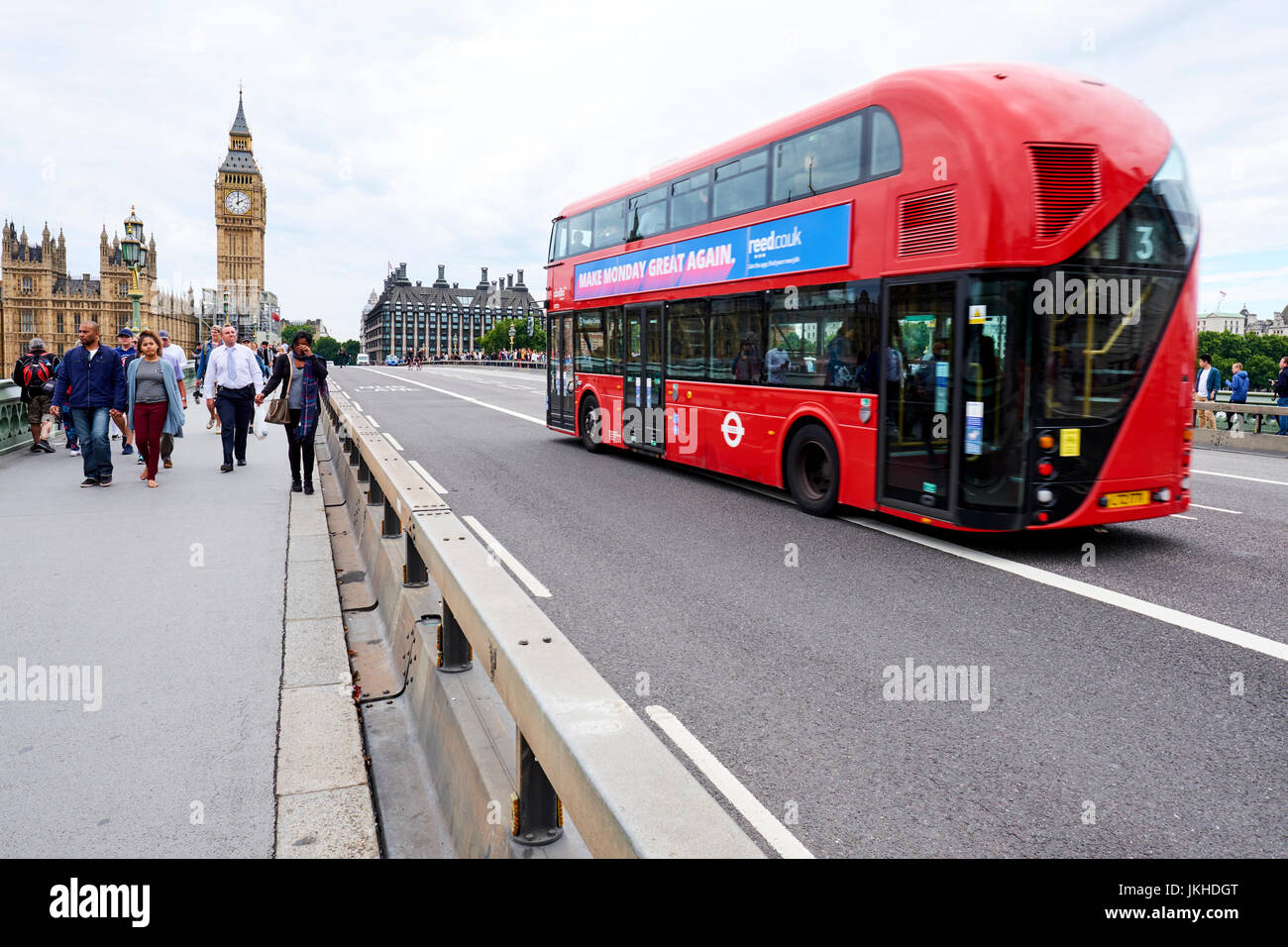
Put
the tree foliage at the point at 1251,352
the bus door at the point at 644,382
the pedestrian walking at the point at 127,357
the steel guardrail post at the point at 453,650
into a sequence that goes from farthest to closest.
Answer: the tree foliage at the point at 1251,352 → the pedestrian walking at the point at 127,357 → the bus door at the point at 644,382 → the steel guardrail post at the point at 453,650

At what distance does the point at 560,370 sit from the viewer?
54.5 feet

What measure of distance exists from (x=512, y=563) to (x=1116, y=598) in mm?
4342

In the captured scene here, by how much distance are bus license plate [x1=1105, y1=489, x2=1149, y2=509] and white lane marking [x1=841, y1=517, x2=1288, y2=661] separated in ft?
3.14

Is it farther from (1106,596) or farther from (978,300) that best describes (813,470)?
(1106,596)

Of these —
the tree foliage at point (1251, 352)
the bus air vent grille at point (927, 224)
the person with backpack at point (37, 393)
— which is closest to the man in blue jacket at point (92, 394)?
the person with backpack at point (37, 393)

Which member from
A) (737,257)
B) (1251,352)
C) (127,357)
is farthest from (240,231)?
(737,257)

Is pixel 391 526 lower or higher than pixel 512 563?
higher

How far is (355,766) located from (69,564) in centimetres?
464

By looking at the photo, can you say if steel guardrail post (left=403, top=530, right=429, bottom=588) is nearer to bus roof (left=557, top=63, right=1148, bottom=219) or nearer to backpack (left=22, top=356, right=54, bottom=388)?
bus roof (left=557, top=63, right=1148, bottom=219)

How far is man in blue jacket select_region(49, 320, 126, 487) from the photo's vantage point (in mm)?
11203

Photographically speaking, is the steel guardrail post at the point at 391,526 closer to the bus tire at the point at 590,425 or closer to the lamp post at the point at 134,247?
the bus tire at the point at 590,425

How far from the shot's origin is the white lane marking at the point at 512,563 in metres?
6.62

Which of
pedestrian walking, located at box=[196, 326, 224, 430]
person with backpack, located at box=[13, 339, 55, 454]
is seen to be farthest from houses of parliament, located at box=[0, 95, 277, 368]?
person with backpack, located at box=[13, 339, 55, 454]
